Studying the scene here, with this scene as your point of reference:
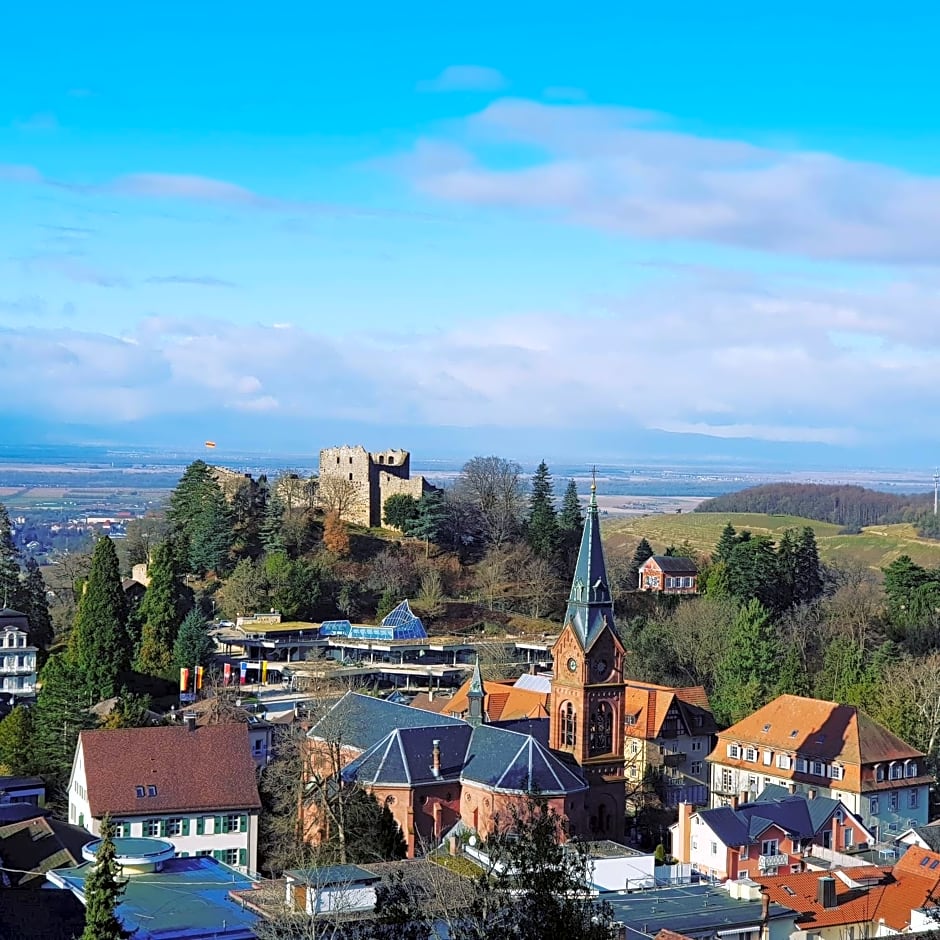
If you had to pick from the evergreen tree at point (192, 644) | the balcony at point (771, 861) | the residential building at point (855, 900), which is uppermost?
the evergreen tree at point (192, 644)

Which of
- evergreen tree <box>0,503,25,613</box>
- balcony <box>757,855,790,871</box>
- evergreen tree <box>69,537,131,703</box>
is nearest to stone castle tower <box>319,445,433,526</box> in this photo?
evergreen tree <box>0,503,25,613</box>

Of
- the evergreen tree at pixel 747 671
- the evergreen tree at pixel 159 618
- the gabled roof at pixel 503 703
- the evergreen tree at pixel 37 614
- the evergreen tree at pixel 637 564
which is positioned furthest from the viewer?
the evergreen tree at pixel 637 564

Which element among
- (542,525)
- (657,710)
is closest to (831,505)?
(542,525)

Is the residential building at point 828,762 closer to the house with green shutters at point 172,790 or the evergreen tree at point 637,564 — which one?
the house with green shutters at point 172,790

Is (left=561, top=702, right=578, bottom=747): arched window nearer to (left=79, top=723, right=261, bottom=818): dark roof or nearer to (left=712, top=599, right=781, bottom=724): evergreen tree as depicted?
(left=79, top=723, right=261, bottom=818): dark roof

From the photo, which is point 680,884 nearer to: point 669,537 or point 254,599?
point 254,599

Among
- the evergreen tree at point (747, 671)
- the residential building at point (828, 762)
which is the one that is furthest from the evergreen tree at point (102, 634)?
the evergreen tree at point (747, 671)
